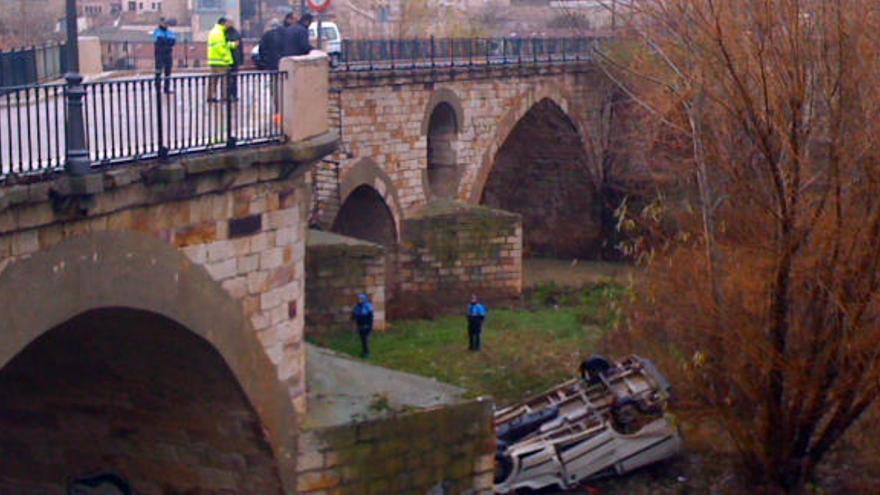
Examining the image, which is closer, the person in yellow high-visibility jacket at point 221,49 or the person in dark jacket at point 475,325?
the person in yellow high-visibility jacket at point 221,49

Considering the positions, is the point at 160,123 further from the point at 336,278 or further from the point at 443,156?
the point at 443,156

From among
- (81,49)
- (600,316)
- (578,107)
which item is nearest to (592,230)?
(578,107)

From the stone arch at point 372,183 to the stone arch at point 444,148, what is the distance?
75.9 inches

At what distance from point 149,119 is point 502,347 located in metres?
12.9

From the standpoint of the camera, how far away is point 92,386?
10.5 metres

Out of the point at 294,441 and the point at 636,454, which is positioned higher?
the point at 294,441

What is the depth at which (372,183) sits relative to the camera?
24.1 m

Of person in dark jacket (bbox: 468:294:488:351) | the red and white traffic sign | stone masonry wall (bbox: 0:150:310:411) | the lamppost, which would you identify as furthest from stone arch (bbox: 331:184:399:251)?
the lamppost

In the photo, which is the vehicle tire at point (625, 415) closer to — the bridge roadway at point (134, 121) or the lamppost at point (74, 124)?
the bridge roadway at point (134, 121)

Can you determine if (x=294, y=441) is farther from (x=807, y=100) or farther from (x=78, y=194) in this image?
(x=807, y=100)

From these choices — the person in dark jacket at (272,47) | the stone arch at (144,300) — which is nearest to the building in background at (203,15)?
the person in dark jacket at (272,47)

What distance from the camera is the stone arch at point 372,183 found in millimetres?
23406

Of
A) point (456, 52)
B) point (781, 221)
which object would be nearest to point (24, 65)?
point (781, 221)

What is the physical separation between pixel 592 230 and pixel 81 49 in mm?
21222
